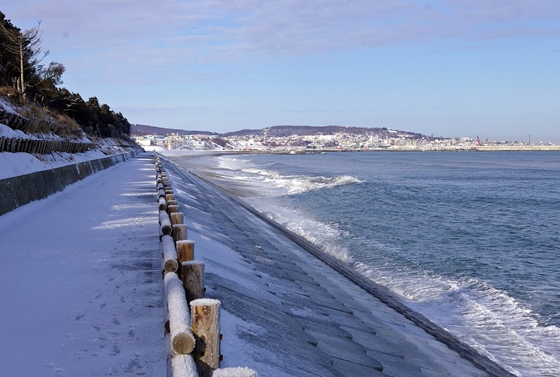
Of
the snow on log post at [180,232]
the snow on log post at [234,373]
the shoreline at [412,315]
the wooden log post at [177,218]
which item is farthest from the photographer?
the shoreline at [412,315]

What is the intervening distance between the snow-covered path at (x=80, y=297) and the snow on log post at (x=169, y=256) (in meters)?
0.64

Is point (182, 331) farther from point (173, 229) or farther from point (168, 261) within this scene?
point (173, 229)

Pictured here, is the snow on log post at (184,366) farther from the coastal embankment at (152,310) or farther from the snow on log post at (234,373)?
the coastal embankment at (152,310)

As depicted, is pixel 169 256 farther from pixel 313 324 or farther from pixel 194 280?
pixel 313 324

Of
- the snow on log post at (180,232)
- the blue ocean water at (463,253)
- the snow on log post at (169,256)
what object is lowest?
the blue ocean water at (463,253)

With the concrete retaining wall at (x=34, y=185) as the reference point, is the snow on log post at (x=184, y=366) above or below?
below

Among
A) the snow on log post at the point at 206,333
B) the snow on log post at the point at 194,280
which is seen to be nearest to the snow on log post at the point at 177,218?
the snow on log post at the point at 194,280

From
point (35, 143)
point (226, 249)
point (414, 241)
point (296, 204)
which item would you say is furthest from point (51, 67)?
point (226, 249)

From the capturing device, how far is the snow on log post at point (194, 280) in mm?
3999

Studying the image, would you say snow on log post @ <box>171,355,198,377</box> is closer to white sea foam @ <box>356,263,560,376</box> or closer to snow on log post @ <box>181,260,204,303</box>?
snow on log post @ <box>181,260,204,303</box>

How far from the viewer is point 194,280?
13.2ft

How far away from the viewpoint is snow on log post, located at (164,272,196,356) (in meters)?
2.88

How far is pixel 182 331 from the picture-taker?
289cm

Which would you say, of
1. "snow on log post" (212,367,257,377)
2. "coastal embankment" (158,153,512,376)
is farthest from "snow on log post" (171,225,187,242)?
"snow on log post" (212,367,257,377)
